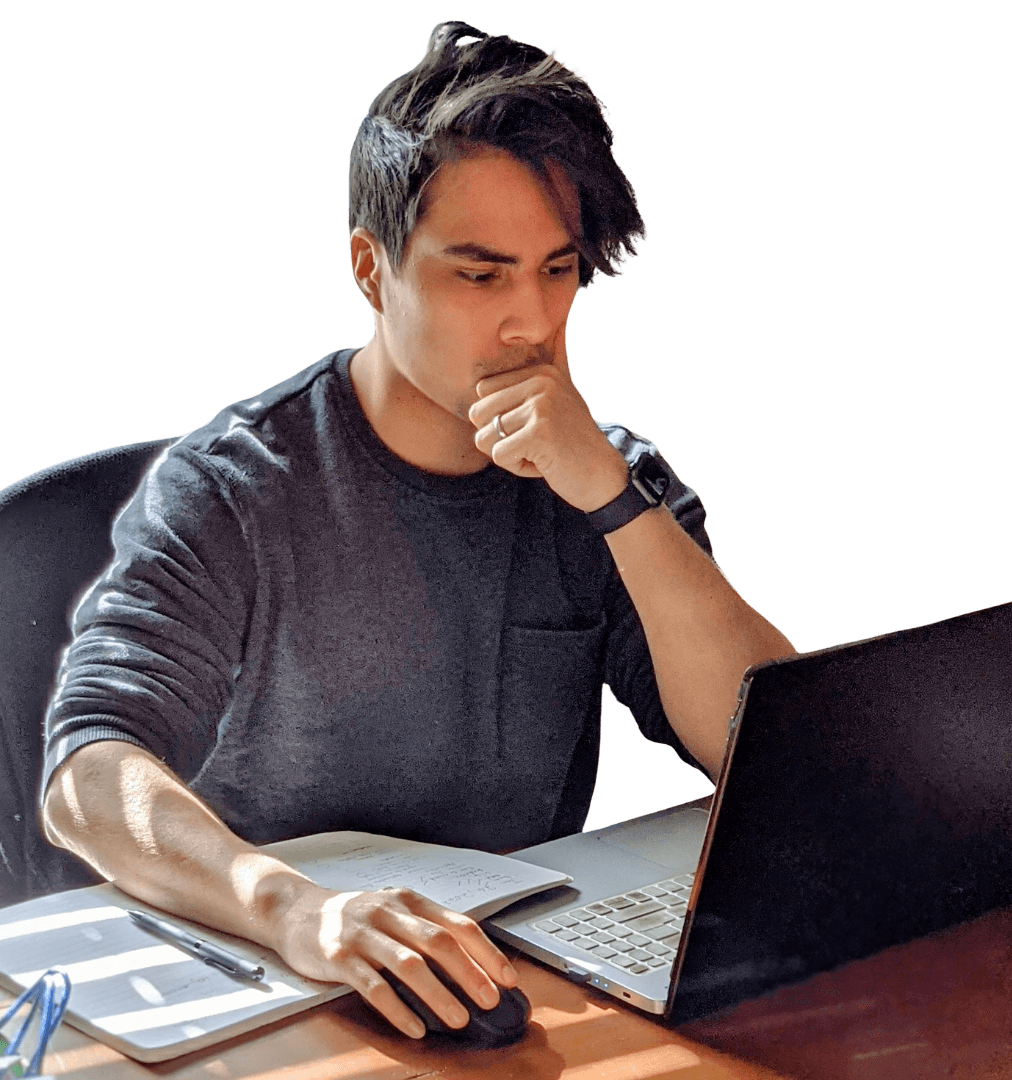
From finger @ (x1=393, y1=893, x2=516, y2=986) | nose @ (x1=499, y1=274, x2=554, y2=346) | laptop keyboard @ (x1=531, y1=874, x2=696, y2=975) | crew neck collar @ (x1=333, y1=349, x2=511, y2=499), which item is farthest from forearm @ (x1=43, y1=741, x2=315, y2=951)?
nose @ (x1=499, y1=274, x2=554, y2=346)

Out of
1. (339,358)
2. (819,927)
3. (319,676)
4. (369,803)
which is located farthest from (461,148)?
(819,927)

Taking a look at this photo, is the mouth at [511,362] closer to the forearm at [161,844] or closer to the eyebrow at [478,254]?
the eyebrow at [478,254]

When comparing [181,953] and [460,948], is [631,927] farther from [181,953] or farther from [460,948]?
[181,953]

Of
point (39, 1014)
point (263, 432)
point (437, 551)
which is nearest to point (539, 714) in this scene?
point (437, 551)

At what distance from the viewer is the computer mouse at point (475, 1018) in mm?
901

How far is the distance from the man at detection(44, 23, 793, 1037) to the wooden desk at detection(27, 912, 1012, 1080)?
15.8 inches

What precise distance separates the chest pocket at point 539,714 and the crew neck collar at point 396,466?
0.17 metres

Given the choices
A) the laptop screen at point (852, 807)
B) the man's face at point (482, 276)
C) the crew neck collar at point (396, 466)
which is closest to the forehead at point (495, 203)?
the man's face at point (482, 276)

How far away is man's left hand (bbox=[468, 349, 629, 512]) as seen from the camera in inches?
55.6

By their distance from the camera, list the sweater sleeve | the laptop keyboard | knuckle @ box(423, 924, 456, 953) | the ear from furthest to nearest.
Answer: the ear < the sweater sleeve < the laptop keyboard < knuckle @ box(423, 924, 456, 953)

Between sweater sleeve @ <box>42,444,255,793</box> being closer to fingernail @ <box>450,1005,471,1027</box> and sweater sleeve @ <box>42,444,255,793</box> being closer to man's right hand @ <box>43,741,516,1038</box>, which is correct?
man's right hand @ <box>43,741,516,1038</box>

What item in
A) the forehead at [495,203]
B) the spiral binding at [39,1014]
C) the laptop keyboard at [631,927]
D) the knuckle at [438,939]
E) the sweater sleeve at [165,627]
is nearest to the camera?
the spiral binding at [39,1014]

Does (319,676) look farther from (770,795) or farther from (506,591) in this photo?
(770,795)

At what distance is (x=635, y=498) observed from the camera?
4.75ft
